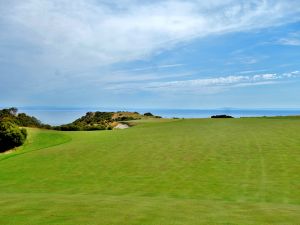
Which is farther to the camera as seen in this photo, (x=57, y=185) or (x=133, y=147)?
(x=133, y=147)

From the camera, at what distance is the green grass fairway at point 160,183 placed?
11.1 metres

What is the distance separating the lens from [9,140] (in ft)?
150

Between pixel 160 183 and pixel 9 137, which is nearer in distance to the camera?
pixel 160 183

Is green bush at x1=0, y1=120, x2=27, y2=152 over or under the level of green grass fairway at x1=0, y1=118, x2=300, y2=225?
over

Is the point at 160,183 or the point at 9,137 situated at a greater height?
the point at 9,137

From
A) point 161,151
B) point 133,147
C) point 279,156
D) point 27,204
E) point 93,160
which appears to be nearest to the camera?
point 27,204

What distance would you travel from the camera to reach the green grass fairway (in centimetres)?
1109

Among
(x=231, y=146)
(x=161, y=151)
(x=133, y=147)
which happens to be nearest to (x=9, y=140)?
(x=133, y=147)

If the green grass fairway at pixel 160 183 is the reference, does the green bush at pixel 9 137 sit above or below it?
above

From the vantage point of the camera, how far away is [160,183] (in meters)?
20.1

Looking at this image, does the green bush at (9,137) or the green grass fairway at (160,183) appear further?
the green bush at (9,137)

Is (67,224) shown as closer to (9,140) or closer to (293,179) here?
(293,179)

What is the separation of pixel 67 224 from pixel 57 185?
11.8m

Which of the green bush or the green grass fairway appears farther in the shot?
the green bush
